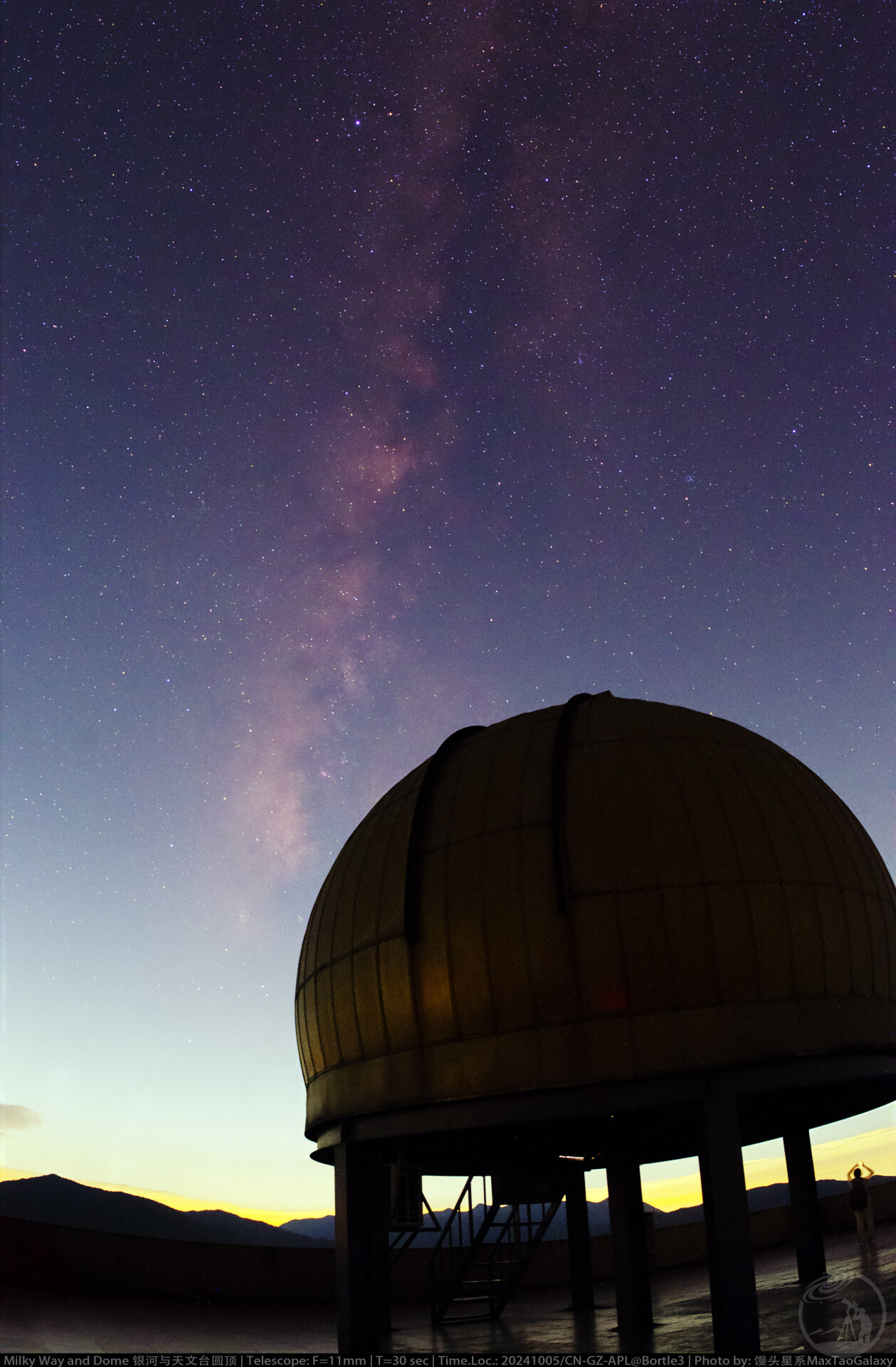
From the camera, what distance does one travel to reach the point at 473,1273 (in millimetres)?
24375

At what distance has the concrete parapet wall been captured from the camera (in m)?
21.2

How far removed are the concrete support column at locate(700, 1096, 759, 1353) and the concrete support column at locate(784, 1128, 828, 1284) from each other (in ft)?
23.2

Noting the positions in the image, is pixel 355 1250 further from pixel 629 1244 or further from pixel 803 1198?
pixel 803 1198

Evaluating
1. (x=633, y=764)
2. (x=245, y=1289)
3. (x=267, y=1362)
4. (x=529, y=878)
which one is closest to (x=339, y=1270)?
(x=267, y=1362)

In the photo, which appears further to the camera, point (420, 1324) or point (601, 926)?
point (420, 1324)

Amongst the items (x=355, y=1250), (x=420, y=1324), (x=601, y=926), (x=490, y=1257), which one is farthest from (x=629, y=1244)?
(x=601, y=926)

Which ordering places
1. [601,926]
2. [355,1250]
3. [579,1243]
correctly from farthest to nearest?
[579,1243] < [355,1250] < [601,926]

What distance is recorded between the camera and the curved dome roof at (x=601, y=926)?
11.7m

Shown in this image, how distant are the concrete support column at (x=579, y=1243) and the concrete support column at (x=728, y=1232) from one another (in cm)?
818

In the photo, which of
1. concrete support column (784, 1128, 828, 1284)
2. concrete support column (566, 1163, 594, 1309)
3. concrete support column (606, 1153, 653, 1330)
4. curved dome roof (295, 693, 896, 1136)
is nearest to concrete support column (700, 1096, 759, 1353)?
curved dome roof (295, 693, 896, 1136)

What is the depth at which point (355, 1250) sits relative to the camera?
13.4 meters

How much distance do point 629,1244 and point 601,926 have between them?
849 centimetres

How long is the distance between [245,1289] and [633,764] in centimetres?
1870

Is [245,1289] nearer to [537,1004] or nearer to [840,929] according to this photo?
[537,1004]
